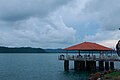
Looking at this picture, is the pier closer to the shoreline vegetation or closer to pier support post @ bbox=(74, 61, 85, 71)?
pier support post @ bbox=(74, 61, 85, 71)

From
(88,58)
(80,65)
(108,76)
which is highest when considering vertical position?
(88,58)

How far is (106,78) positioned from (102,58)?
68.1ft

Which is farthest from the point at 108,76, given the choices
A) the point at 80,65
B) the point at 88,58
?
the point at 80,65

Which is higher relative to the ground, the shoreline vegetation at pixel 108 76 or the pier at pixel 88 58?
the pier at pixel 88 58

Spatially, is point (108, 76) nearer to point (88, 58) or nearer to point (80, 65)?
point (88, 58)

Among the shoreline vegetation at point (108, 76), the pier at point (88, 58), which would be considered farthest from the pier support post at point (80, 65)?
the shoreline vegetation at point (108, 76)

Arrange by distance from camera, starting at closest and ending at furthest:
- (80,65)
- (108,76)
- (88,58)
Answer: (108,76)
(88,58)
(80,65)

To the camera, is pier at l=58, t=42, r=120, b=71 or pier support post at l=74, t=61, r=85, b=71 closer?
pier at l=58, t=42, r=120, b=71

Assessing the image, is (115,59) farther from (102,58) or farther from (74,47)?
(74,47)

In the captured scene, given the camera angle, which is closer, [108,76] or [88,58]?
[108,76]

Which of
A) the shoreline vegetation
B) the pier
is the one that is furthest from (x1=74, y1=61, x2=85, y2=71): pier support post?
the shoreline vegetation

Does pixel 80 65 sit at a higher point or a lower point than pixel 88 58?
lower

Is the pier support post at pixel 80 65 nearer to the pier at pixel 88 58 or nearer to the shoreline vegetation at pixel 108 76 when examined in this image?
the pier at pixel 88 58

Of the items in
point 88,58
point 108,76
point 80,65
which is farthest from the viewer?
point 80,65
